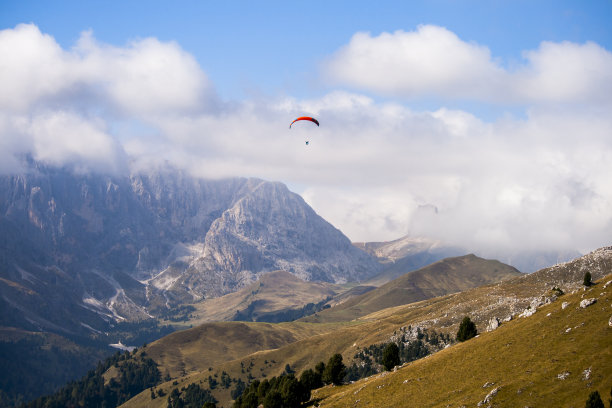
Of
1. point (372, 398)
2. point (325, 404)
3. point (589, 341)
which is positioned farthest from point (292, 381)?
point (589, 341)

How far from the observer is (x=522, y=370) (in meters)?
105

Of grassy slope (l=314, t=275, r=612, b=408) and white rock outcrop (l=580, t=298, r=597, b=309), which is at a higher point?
white rock outcrop (l=580, t=298, r=597, b=309)

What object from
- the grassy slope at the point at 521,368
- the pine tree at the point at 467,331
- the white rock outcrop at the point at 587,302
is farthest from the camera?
the pine tree at the point at 467,331

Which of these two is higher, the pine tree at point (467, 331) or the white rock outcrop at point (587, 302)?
the white rock outcrop at point (587, 302)

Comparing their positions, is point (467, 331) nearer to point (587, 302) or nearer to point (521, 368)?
point (587, 302)

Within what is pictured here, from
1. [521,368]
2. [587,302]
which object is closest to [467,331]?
[587,302]

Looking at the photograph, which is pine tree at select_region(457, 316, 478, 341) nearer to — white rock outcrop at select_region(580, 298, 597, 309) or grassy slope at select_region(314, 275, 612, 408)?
grassy slope at select_region(314, 275, 612, 408)

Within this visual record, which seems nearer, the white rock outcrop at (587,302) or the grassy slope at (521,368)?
the grassy slope at (521,368)

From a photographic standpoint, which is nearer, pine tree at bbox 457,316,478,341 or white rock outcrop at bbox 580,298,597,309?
white rock outcrop at bbox 580,298,597,309

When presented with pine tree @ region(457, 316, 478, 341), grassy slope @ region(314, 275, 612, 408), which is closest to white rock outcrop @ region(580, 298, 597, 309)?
grassy slope @ region(314, 275, 612, 408)

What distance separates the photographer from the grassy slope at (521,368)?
9369cm

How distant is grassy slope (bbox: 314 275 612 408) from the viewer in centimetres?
9369

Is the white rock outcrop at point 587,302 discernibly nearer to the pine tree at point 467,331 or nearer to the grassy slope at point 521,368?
the grassy slope at point 521,368

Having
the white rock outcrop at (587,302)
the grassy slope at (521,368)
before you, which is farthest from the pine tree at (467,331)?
the white rock outcrop at (587,302)
